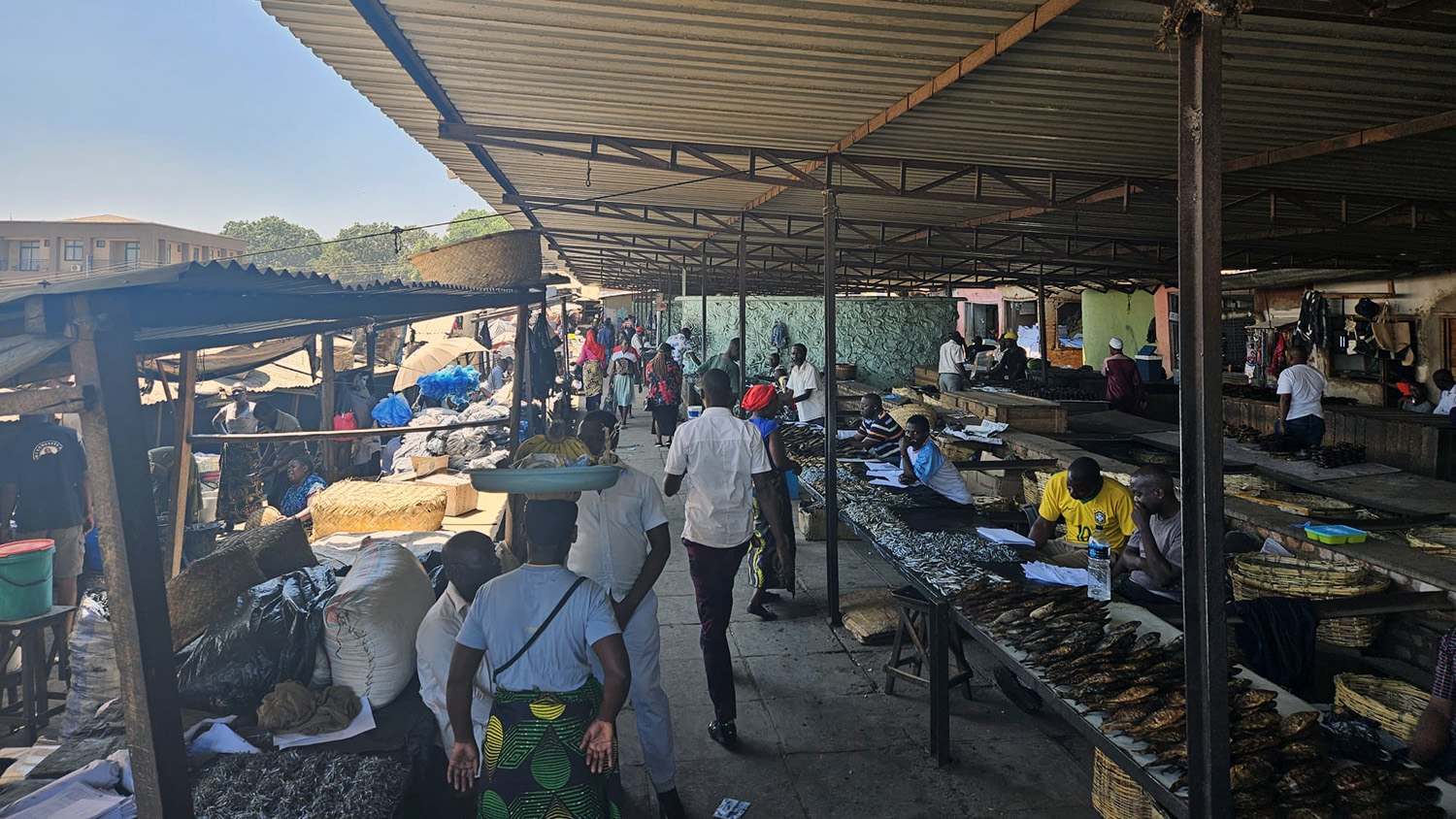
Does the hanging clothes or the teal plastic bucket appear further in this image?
the hanging clothes

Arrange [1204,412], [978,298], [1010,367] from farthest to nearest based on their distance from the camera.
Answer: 1. [978,298]
2. [1010,367]
3. [1204,412]

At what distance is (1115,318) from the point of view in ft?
81.1

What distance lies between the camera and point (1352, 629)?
5617mm

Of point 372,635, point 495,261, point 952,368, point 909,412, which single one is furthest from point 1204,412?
point 952,368

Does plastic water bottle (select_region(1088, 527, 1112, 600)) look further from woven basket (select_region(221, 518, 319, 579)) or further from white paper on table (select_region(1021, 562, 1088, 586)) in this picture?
woven basket (select_region(221, 518, 319, 579))

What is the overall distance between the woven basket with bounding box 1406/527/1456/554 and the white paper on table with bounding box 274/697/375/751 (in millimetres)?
6680

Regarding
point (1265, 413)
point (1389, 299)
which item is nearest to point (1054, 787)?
point (1265, 413)

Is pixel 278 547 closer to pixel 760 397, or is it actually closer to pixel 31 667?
pixel 31 667

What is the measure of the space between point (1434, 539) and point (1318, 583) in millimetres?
1302

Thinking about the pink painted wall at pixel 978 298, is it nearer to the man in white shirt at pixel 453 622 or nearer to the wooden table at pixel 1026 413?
the wooden table at pixel 1026 413

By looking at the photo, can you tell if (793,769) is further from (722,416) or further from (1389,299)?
(1389,299)

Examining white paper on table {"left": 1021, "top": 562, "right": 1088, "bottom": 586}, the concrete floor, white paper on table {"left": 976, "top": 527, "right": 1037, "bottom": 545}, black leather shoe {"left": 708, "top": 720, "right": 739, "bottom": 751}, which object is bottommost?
the concrete floor

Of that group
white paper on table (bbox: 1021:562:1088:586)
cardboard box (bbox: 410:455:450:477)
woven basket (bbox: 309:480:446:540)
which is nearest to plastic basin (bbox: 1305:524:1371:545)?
white paper on table (bbox: 1021:562:1088:586)

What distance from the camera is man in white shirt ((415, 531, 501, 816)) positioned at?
384cm
